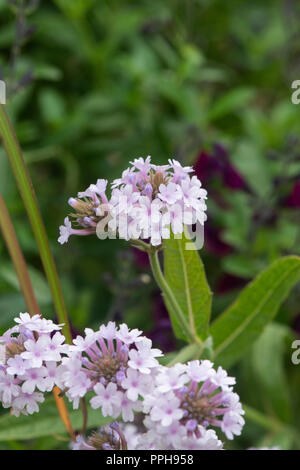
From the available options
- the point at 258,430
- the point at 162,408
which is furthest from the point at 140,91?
the point at 162,408

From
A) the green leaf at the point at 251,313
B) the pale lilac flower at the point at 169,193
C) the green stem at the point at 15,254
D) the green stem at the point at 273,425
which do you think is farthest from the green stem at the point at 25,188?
the green stem at the point at 273,425

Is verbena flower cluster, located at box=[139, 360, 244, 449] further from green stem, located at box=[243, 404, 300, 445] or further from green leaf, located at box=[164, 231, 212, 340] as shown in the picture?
green stem, located at box=[243, 404, 300, 445]

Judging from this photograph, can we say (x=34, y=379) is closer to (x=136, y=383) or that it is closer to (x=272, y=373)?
(x=136, y=383)

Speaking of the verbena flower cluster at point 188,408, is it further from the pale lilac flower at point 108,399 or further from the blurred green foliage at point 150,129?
the blurred green foliage at point 150,129

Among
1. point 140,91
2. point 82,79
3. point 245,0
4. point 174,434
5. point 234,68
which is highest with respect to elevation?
point 245,0

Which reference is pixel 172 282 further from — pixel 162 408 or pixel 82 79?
pixel 82 79

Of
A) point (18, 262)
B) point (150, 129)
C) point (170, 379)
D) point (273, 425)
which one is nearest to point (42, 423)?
point (18, 262)
